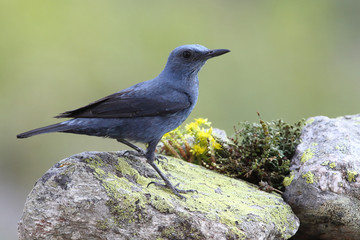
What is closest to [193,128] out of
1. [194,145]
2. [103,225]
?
[194,145]

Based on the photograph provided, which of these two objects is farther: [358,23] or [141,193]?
[358,23]

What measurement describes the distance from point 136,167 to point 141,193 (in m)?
0.77

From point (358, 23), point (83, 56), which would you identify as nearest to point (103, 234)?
point (83, 56)

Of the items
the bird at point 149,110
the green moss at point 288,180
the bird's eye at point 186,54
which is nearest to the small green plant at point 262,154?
the green moss at point 288,180

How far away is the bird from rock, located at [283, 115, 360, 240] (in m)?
1.34

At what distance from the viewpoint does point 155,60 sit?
10.8 meters

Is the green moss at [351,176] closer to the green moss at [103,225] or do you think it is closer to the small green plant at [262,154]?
the small green plant at [262,154]

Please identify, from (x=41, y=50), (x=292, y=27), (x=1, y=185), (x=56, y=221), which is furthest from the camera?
(x=292, y=27)

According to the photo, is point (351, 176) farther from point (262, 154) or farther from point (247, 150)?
point (247, 150)

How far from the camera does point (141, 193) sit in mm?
4273

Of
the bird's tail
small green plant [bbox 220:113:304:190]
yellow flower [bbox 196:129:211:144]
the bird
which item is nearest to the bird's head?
the bird

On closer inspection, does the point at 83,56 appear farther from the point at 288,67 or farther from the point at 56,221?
the point at 56,221

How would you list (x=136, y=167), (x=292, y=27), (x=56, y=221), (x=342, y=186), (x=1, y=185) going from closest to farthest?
(x=56, y=221)
(x=342, y=186)
(x=136, y=167)
(x=1, y=185)
(x=292, y=27)

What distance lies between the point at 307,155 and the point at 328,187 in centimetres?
58
